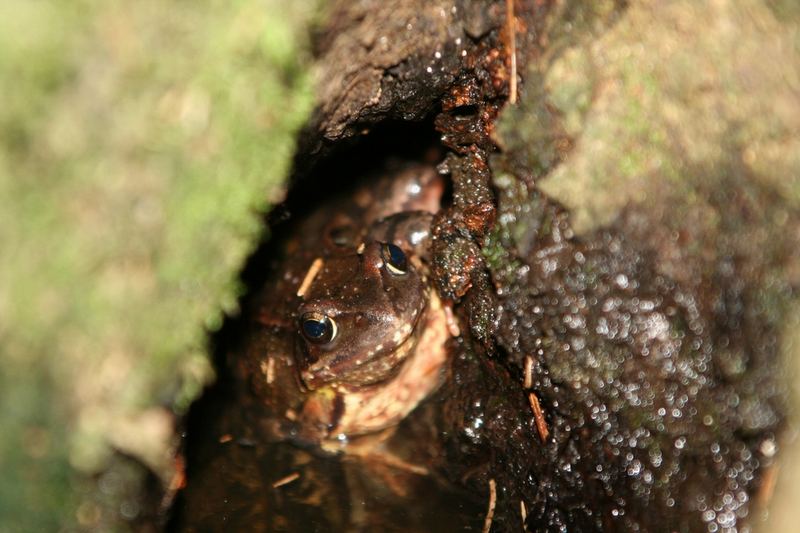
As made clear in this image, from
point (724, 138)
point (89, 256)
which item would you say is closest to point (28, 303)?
point (89, 256)

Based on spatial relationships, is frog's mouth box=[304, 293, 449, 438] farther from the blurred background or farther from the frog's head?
the blurred background

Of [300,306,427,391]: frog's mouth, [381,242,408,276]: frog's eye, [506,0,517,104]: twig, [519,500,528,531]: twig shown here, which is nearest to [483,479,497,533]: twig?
[519,500,528,531]: twig

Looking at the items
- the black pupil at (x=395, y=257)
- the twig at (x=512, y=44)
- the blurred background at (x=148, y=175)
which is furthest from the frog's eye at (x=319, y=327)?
the twig at (x=512, y=44)

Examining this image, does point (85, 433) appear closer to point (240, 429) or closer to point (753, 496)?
point (240, 429)

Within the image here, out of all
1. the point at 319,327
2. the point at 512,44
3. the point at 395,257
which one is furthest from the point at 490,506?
the point at 512,44

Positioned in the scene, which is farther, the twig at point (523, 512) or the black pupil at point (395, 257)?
the black pupil at point (395, 257)

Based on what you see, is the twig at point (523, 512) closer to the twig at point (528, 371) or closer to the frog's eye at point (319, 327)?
the twig at point (528, 371)

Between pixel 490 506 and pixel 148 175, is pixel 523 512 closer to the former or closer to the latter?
pixel 490 506
